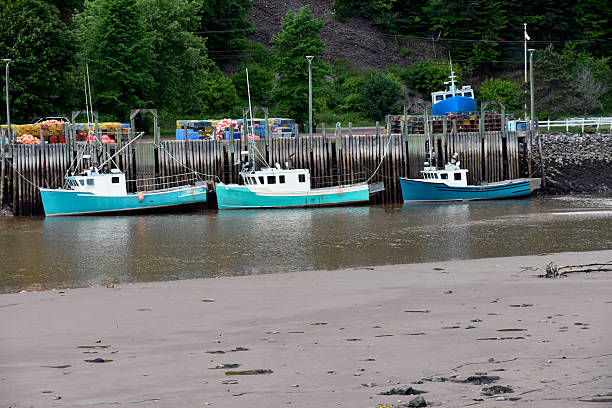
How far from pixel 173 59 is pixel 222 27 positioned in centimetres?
2104

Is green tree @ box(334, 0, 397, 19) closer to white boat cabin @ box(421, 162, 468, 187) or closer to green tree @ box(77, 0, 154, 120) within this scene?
green tree @ box(77, 0, 154, 120)

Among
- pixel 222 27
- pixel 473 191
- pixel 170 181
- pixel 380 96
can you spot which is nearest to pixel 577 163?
pixel 473 191

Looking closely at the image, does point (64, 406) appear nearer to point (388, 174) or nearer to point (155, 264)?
point (155, 264)

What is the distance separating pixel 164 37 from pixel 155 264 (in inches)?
1485

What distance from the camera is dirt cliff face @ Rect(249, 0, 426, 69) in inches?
3354

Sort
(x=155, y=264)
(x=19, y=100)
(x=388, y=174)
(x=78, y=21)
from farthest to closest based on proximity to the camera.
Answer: (x=78, y=21), (x=19, y=100), (x=388, y=174), (x=155, y=264)

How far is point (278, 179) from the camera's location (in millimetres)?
46562

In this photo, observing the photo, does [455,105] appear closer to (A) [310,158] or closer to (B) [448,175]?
(B) [448,175]

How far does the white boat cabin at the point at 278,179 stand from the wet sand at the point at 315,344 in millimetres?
25627

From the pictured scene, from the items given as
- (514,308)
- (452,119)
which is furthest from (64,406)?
(452,119)

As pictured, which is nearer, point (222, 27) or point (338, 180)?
point (338, 180)

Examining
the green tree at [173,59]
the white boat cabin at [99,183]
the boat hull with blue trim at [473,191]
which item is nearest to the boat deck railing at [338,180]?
the boat hull with blue trim at [473,191]

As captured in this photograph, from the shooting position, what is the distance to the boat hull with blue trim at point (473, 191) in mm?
47875

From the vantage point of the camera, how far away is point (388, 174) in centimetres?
4884
